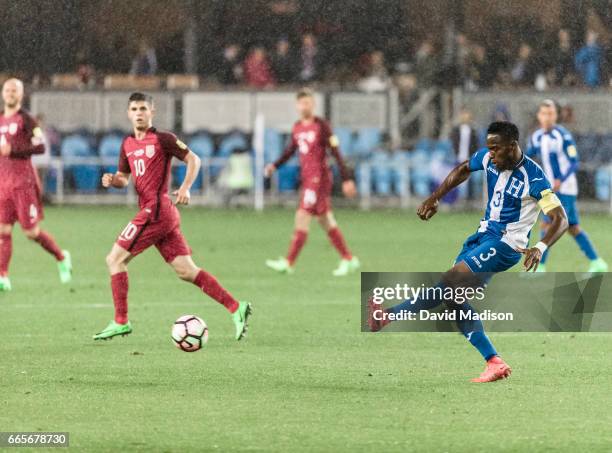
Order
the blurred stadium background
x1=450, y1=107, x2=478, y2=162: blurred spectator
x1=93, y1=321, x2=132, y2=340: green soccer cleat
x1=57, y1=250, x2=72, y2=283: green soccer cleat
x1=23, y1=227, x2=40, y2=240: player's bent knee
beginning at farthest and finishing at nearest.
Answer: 1. the blurred stadium background
2. x1=450, y1=107, x2=478, y2=162: blurred spectator
3. x1=57, y1=250, x2=72, y2=283: green soccer cleat
4. x1=23, y1=227, x2=40, y2=240: player's bent knee
5. x1=93, y1=321, x2=132, y2=340: green soccer cleat

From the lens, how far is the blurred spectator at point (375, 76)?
106 feet

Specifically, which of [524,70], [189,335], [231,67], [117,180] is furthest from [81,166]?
[189,335]

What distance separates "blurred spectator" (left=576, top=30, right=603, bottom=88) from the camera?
31984mm

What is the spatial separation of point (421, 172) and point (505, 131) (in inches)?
838

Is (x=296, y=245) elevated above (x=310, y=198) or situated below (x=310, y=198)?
below

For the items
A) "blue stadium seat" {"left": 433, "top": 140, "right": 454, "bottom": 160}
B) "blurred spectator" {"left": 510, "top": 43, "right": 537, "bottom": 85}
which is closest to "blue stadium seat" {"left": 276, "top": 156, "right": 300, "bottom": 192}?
"blue stadium seat" {"left": 433, "top": 140, "right": 454, "bottom": 160}

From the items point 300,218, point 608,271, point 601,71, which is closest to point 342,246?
point 300,218

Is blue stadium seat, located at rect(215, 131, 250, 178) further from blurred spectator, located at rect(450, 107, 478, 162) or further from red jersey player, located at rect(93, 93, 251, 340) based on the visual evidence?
red jersey player, located at rect(93, 93, 251, 340)

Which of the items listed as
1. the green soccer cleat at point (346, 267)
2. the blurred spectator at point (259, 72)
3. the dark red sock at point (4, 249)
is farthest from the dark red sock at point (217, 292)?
the blurred spectator at point (259, 72)

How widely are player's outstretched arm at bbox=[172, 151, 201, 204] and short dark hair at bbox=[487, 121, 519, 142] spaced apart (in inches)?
106

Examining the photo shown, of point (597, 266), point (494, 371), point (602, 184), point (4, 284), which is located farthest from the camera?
point (602, 184)

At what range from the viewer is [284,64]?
32594mm

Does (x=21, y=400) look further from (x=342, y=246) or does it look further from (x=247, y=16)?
(x=247, y=16)

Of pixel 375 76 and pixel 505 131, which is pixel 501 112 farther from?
pixel 505 131
